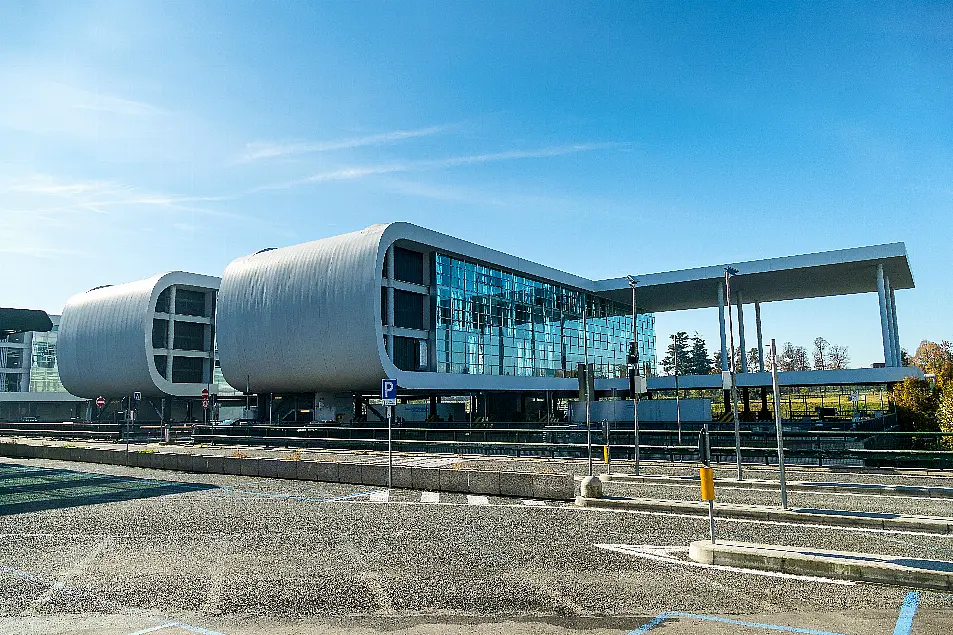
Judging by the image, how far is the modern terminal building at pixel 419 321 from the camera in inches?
2083

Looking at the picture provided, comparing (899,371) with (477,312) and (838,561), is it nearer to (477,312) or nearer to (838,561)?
(477,312)

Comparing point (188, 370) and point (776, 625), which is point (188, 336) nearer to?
point (188, 370)

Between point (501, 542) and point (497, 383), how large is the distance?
150 feet

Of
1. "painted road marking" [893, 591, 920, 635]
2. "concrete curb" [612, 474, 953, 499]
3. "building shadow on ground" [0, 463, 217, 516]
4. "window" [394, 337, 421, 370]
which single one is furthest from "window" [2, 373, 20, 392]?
"painted road marking" [893, 591, 920, 635]

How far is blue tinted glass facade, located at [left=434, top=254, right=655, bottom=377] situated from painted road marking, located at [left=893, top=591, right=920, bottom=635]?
47.7 metres

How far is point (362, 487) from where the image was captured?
2011 centimetres

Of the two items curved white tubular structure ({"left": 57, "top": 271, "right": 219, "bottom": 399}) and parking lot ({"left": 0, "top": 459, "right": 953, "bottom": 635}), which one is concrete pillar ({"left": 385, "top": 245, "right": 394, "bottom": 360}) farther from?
parking lot ({"left": 0, "top": 459, "right": 953, "bottom": 635})

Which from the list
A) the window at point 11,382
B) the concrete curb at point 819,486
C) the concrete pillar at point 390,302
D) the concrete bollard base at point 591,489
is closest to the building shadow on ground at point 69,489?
the concrete bollard base at point 591,489

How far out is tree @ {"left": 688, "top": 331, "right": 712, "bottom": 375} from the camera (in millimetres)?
146000

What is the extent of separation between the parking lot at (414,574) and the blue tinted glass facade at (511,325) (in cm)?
3992

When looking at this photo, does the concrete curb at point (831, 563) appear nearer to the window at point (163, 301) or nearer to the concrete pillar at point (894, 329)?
the concrete pillar at point (894, 329)

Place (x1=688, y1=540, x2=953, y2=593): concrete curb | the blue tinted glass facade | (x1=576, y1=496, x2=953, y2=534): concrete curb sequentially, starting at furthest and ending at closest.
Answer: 1. the blue tinted glass facade
2. (x1=576, y1=496, x2=953, y2=534): concrete curb
3. (x1=688, y1=540, x2=953, y2=593): concrete curb

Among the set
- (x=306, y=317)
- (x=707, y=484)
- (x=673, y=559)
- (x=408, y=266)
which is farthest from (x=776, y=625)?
(x=306, y=317)

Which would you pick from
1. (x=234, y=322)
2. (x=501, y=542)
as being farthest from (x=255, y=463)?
(x=234, y=322)
